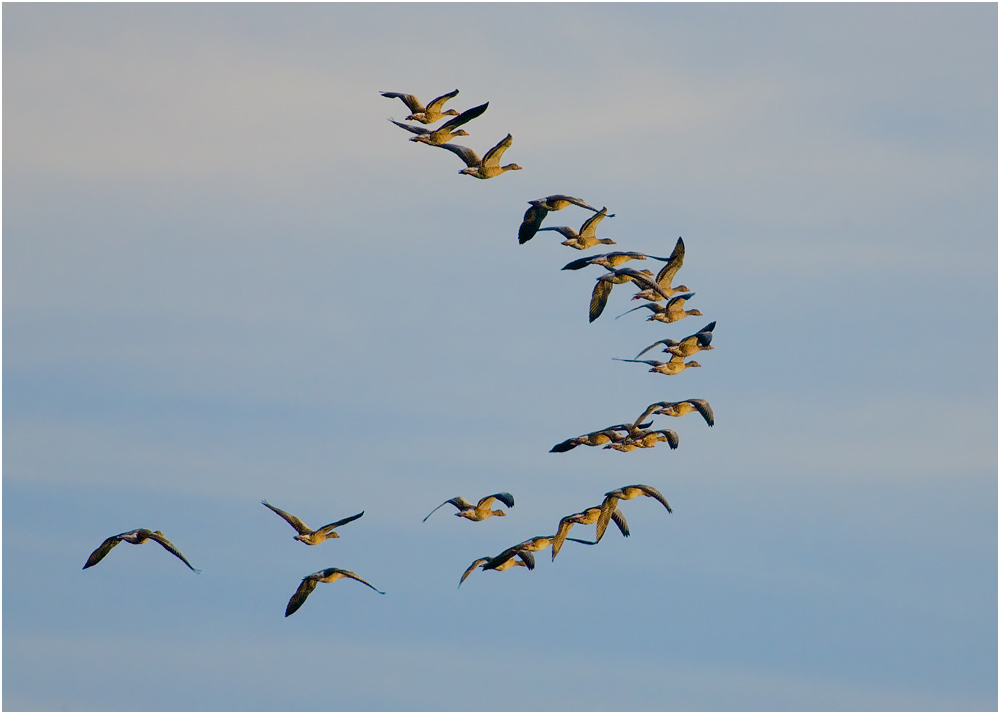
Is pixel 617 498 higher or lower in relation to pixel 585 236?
lower

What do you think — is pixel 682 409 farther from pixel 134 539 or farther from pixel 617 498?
pixel 134 539

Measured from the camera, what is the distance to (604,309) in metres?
55.4

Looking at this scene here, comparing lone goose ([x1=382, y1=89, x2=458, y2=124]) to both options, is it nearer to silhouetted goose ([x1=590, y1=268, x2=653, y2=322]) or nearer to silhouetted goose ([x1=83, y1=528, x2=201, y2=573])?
silhouetted goose ([x1=590, y1=268, x2=653, y2=322])

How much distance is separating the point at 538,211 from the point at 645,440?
22.9ft

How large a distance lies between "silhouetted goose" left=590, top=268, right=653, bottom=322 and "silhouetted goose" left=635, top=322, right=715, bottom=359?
72.6 inches

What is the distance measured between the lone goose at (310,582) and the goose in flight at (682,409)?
9.38 meters

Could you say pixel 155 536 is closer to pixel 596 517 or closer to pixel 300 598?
pixel 300 598

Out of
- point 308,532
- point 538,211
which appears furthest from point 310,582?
point 538,211

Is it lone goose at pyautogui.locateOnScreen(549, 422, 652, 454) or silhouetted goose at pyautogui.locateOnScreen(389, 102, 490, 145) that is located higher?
silhouetted goose at pyautogui.locateOnScreen(389, 102, 490, 145)

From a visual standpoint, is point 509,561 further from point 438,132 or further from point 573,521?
point 438,132

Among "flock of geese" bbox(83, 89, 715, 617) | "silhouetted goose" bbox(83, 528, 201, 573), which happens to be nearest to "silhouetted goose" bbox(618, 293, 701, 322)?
"flock of geese" bbox(83, 89, 715, 617)

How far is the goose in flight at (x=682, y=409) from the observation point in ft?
176

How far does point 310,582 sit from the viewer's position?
52.3 m

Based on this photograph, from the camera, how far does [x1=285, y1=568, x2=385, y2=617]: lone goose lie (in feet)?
168
